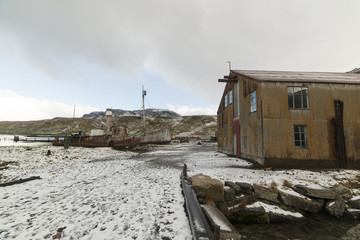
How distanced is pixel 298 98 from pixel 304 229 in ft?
33.4

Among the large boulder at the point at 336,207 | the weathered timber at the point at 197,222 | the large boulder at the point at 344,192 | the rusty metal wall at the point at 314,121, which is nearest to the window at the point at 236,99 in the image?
the rusty metal wall at the point at 314,121

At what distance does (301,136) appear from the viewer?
1224cm

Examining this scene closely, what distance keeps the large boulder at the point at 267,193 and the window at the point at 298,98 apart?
8238 mm

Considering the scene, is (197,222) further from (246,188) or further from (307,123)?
(307,123)

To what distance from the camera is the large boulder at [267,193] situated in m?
7.14

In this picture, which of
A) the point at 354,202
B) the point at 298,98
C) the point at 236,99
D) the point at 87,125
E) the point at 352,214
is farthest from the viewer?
the point at 87,125

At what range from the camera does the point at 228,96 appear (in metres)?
19.7

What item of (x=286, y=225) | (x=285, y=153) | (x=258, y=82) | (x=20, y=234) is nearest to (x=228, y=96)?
(x=258, y=82)

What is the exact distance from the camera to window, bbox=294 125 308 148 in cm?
1216

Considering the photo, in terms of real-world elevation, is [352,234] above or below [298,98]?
below

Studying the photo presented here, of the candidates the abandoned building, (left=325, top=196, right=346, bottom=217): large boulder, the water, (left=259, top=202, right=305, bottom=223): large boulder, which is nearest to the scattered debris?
the water

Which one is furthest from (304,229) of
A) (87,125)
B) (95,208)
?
(87,125)

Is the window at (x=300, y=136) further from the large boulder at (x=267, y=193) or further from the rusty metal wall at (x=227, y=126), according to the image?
the large boulder at (x=267, y=193)

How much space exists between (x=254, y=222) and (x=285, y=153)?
780 cm
